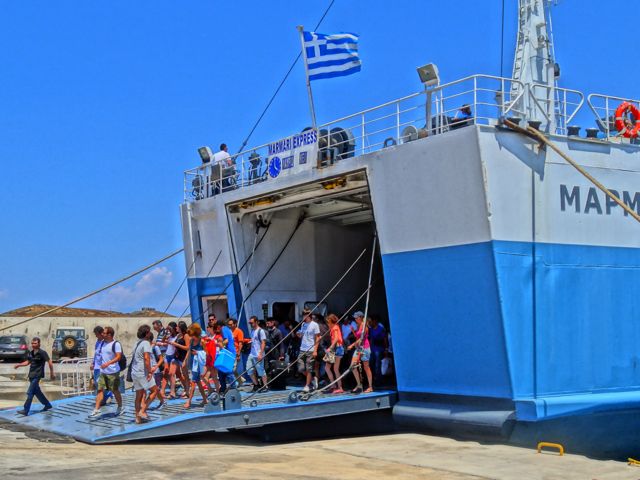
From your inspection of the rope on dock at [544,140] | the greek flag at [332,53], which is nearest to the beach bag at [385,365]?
the rope on dock at [544,140]

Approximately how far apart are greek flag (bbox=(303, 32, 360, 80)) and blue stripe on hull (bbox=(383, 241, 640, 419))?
400cm

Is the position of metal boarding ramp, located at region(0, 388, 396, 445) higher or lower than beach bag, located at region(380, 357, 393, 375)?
lower

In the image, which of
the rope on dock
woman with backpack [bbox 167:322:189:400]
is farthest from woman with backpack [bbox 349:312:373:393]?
the rope on dock

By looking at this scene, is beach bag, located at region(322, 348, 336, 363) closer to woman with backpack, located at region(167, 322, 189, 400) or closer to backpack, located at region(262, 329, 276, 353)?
backpack, located at region(262, 329, 276, 353)

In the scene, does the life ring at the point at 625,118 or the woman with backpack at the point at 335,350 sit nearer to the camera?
the life ring at the point at 625,118

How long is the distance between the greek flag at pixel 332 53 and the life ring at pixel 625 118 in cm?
483

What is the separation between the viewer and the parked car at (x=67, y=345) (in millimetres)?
33344

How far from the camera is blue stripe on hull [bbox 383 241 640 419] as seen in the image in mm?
12516

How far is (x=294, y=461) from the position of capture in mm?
11211

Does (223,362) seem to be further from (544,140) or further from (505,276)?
(544,140)

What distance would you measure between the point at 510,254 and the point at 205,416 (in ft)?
17.4

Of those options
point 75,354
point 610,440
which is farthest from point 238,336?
point 75,354

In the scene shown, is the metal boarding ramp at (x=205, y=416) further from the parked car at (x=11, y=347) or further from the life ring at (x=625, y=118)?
the parked car at (x=11, y=347)

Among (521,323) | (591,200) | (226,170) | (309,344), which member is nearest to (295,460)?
(309,344)
